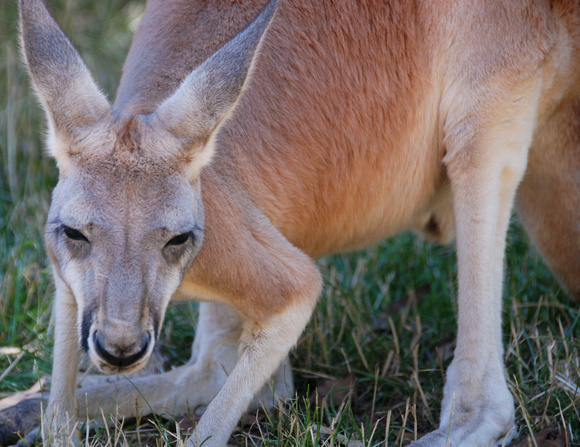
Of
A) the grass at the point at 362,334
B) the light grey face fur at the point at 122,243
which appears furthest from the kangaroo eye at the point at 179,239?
the grass at the point at 362,334

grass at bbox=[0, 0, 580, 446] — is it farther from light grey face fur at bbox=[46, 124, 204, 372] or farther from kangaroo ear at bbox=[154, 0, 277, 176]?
kangaroo ear at bbox=[154, 0, 277, 176]

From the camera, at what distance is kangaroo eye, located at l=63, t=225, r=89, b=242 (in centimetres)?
262

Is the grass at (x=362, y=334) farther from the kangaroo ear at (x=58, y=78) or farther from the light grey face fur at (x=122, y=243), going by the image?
the kangaroo ear at (x=58, y=78)

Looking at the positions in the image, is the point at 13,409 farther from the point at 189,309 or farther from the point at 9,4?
the point at 9,4

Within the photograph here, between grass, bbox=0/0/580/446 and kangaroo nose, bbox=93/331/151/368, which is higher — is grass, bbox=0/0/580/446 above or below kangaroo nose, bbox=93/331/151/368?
below

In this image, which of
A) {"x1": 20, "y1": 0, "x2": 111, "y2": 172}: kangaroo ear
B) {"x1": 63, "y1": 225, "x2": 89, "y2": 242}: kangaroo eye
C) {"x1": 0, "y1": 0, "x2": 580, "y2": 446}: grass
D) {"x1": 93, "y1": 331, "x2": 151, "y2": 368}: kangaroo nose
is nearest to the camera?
{"x1": 93, "y1": 331, "x2": 151, "y2": 368}: kangaroo nose

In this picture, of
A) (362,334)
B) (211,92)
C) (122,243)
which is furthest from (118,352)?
(362,334)

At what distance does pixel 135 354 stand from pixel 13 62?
11.7 feet

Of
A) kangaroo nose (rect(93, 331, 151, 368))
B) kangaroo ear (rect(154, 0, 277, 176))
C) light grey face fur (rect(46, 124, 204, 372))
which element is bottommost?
kangaroo nose (rect(93, 331, 151, 368))

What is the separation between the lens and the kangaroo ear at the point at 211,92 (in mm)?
2760

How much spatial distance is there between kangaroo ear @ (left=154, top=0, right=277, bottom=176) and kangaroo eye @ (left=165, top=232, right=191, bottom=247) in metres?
0.30

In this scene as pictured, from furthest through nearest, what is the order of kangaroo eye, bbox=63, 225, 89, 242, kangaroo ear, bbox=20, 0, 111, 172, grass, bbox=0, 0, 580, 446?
grass, bbox=0, 0, 580, 446, kangaroo ear, bbox=20, 0, 111, 172, kangaroo eye, bbox=63, 225, 89, 242

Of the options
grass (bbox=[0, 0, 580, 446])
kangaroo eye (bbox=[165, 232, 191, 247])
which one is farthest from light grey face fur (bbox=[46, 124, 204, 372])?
grass (bbox=[0, 0, 580, 446])

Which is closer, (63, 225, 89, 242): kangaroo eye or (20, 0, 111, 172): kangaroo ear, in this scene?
(63, 225, 89, 242): kangaroo eye
